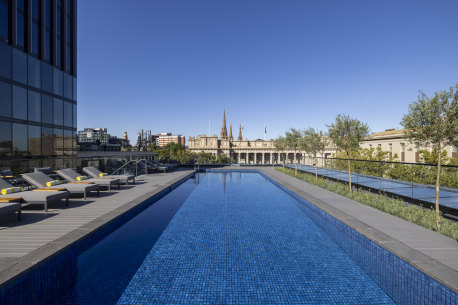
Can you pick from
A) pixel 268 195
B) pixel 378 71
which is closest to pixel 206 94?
pixel 378 71

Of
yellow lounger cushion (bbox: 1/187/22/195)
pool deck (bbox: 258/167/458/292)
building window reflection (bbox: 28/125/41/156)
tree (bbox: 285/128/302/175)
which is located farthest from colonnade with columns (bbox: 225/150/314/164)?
pool deck (bbox: 258/167/458/292)

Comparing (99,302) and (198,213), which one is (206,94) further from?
(99,302)

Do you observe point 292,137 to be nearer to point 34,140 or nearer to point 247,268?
point 247,268

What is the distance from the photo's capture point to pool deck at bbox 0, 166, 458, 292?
340cm

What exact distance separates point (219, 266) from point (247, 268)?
1.66ft

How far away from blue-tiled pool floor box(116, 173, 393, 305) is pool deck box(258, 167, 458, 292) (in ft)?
2.18

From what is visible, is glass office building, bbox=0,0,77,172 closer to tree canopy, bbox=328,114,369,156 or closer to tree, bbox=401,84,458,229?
tree canopy, bbox=328,114,369,156

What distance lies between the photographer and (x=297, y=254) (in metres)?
4.98

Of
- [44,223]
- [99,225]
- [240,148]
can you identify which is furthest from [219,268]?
[240,148]

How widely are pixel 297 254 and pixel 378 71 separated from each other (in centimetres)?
3658

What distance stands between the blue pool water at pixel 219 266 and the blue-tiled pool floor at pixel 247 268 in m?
0.01

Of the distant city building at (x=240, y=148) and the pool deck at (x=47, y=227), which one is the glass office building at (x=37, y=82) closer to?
the pool deck at (x=47, y=227)

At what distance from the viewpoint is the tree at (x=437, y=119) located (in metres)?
5.69

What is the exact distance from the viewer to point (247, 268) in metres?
4.31
